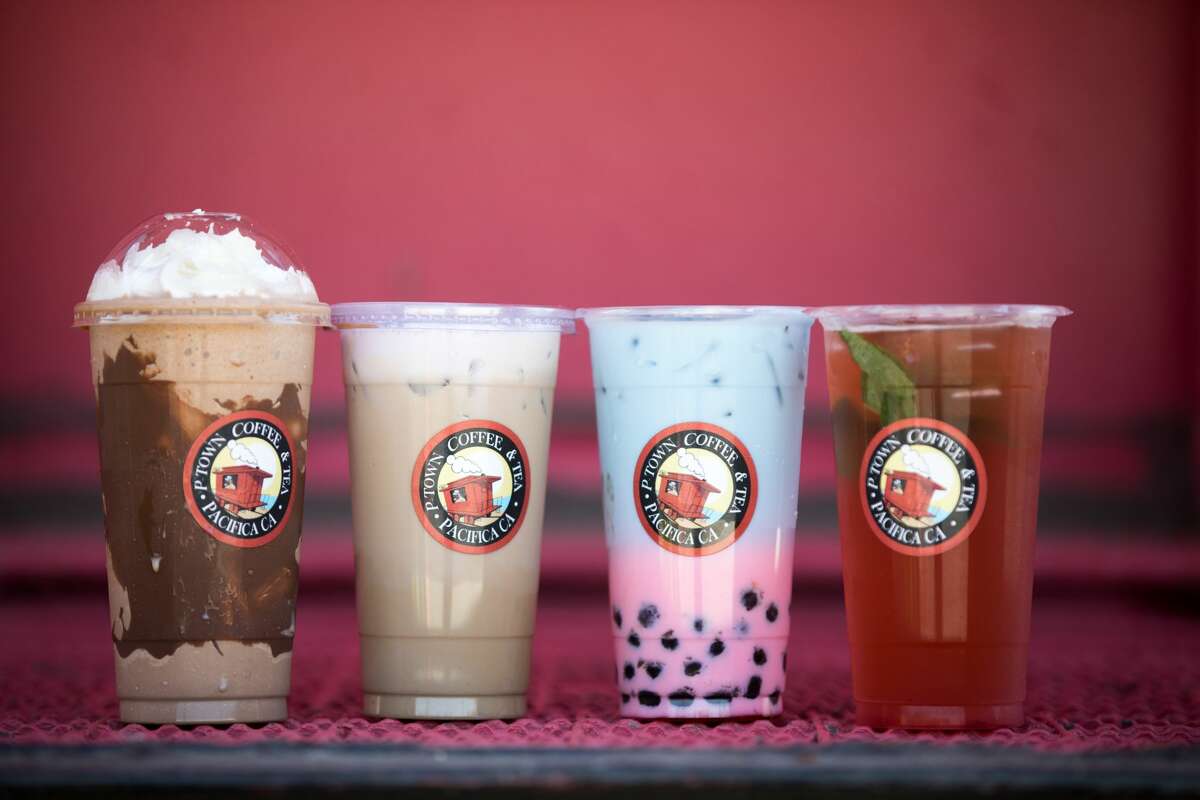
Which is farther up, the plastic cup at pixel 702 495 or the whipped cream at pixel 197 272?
the whipped cream at pixel 197 272

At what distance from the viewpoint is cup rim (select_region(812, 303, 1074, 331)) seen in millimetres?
2531

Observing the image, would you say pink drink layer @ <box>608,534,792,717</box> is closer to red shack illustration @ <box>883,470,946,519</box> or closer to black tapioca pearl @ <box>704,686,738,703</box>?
black tapioca pearl @ <box>704,686,738,703</box>

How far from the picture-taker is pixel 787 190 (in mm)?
4023

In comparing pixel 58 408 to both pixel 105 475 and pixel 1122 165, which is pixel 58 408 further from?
pixel 1122 165

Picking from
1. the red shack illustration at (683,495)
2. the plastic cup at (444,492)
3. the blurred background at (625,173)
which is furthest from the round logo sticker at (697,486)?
the blurred background at (625,173)

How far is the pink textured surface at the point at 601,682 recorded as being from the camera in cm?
249

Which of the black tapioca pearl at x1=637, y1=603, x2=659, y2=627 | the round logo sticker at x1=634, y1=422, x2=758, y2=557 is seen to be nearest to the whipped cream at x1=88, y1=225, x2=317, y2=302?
the round logo sticker at x1=634, y1=422, x2=758, y2=557

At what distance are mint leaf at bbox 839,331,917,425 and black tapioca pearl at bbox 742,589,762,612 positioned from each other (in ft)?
1.23

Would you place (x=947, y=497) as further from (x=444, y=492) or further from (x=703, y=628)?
(x=444, y=492)

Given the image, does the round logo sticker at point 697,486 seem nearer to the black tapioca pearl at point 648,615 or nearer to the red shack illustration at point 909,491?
the black tapioca pearl at point 648,615

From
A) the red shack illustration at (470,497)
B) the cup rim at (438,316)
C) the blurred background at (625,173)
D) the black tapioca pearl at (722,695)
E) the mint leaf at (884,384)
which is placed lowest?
the black tapioca pearl at (722,695)

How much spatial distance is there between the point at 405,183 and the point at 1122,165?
1846 mm

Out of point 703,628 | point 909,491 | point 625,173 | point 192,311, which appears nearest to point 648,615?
point 703,628

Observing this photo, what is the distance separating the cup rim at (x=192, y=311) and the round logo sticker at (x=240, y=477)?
163mm
